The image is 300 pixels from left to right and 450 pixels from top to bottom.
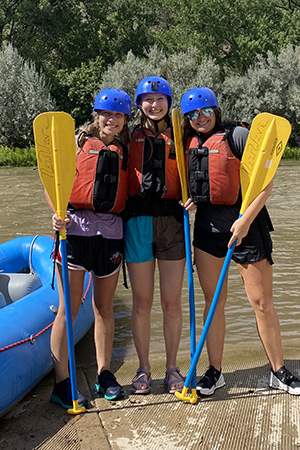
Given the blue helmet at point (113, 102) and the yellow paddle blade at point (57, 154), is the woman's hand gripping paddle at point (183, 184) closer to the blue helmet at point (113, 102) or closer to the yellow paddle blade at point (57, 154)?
the blue helmet at point (113, 102)

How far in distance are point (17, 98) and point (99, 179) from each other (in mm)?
18496

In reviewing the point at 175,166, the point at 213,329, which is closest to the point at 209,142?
the point at 175,166

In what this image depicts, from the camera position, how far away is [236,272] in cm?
541

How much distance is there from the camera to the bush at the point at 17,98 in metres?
19.8

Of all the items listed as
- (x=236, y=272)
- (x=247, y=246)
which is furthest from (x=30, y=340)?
(x=236, y=272)

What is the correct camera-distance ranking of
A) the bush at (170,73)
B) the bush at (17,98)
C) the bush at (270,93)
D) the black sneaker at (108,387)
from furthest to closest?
the bush at (170,73) → the bush at (270,93) → the bush at (17,98) → the black sneaker at (108,387)

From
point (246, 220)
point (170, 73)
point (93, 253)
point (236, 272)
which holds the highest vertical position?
point (170, 73)

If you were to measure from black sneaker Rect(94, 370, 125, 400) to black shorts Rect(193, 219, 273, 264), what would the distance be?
79 centimetres

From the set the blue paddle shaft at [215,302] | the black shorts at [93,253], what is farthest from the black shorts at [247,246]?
the black shorts at [93,253]

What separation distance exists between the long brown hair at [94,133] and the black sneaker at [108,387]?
111 cm

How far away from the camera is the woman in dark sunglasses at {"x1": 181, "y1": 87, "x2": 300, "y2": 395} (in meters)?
2.51

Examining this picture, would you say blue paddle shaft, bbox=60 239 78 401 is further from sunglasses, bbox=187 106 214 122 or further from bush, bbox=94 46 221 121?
bush, bbox=94 46 221 121

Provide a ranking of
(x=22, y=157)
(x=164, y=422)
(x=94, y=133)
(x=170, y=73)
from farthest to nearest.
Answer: (x=170, y=73) → (x=22, y=157) → (x=94, y=133) → (x=164, y=422)

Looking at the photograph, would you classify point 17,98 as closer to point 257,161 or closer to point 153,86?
point 153,86
